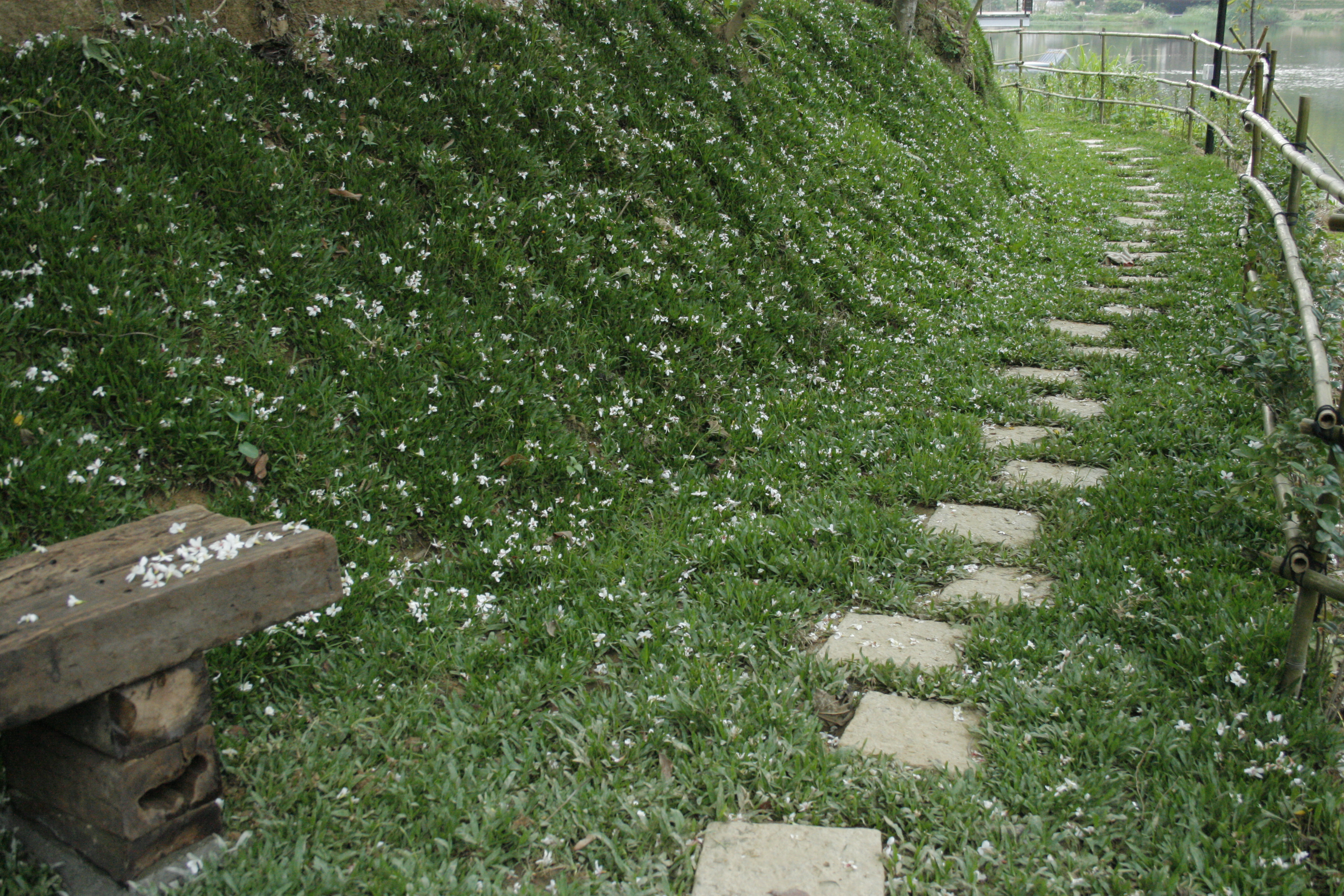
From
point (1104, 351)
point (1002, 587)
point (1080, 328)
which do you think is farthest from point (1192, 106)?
point (1002, 587)

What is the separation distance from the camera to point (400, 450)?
11.9 feet

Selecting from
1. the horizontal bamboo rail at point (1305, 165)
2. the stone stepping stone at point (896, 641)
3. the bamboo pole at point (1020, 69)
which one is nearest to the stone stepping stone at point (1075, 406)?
the horizontal bamboo rail at point (1305, 165)

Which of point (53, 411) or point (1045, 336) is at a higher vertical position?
point (53, 411)

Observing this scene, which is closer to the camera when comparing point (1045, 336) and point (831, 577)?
point (831, 577)

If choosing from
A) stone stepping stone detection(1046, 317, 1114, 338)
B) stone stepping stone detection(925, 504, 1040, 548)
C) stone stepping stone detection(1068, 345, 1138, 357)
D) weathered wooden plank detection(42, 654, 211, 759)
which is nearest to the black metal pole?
stone stepping stone detection(1046, 317, 1114, 338)

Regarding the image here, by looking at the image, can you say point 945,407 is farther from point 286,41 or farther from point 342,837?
point 286,41

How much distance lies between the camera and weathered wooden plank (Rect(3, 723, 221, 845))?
2.01 meters

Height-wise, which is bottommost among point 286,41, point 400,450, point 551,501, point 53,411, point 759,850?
point 759,850

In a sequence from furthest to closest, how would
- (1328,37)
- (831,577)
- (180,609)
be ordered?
(1328,37) → (831,577) → (180,609)

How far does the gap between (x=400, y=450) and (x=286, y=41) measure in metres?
2.87

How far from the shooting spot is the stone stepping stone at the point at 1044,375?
5.44m

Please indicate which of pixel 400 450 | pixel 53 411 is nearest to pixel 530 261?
pixel 400 450

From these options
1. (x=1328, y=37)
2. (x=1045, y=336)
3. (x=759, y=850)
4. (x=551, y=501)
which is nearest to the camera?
(x=759, y=850)

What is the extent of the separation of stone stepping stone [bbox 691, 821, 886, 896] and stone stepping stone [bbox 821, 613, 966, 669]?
805 mm
